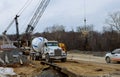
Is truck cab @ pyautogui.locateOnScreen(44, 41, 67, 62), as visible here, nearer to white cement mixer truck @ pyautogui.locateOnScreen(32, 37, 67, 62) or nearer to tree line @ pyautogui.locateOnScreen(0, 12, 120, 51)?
white cement mixer truck @ pyautogui.locateOnScreen(32, 37, 67, 62)

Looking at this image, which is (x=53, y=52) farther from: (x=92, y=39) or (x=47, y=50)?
(x=92, y=39)

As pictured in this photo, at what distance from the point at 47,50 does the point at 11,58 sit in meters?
5.79

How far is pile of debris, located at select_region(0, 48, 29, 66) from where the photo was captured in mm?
44094

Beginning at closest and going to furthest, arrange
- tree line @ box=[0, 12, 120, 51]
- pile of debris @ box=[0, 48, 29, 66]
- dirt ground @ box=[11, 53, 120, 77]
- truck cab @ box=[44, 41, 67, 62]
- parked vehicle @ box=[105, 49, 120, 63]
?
dirt ground @ box=[11, 53, 120, 77], pile of debris @ box=[0, 48, 29, 66], parked vehicle @ box=[105, 49, 120, 63], truck cab @ box=[44, 41, 67, 62], tree line @ box=[0, 12, 120, 51]

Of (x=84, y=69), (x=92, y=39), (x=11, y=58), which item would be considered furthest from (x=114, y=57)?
(x=92, y=39)

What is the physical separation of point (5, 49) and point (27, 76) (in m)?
11.7

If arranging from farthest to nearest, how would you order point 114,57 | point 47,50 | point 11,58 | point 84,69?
1. point 47,50
2. point 114,57
3. point 11,58
4. point 84,69

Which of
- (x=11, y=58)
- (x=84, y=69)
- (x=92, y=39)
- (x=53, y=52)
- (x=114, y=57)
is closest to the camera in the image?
(x=84, y=69)

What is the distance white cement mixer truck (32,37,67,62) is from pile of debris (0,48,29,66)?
395 cm

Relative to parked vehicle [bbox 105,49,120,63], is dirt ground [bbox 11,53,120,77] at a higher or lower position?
lower

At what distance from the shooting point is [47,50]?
159ft

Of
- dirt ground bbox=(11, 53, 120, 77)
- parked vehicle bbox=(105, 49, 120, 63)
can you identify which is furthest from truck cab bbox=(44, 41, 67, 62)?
parked vehicle bbox=(105, 49, 120, 63)

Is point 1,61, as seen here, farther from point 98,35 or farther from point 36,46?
point 98,35

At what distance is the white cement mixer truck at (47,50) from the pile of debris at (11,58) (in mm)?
3954
